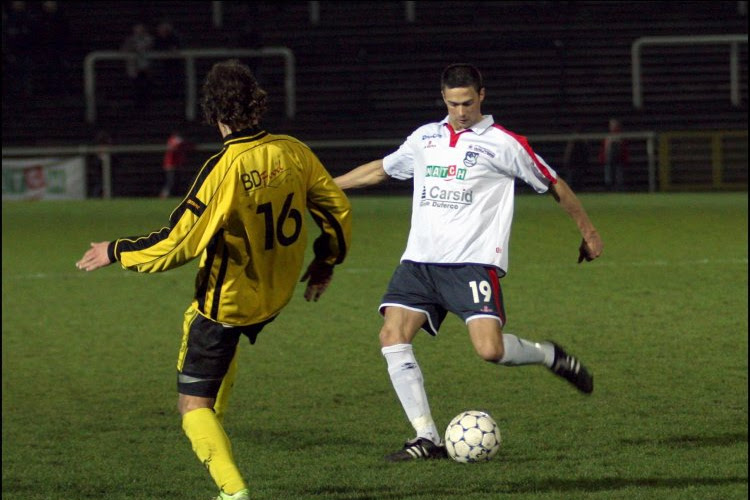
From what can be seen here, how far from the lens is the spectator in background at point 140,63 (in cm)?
2595

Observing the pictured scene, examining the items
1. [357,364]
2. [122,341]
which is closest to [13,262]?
[122,341]

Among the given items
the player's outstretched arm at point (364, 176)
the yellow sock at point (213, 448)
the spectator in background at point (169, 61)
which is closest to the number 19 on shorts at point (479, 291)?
the player's outstretched arm at point (364, 176)

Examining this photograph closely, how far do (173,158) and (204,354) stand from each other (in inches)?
748

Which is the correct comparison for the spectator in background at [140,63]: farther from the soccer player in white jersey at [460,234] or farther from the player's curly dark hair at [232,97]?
the player's curly dark hair at [232,97]

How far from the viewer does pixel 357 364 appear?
10102mm

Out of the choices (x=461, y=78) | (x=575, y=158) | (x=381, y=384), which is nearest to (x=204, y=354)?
(x=461, y=78)

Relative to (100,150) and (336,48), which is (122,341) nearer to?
(100,150)

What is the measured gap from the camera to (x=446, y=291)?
22.0ft

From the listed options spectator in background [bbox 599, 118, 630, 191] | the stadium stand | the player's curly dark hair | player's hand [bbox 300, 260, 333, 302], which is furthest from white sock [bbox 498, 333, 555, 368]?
the stadium stand

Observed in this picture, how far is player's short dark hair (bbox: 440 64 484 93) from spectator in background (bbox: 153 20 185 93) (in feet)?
67.3

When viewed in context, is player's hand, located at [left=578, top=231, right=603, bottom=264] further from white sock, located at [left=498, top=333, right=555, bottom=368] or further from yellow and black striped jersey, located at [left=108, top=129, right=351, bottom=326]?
yellow and black striped jersey, located at [left=108, top=129, right=351, bottom=326]

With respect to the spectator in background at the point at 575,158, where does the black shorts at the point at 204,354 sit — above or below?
below

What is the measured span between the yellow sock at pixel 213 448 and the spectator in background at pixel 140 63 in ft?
69.0

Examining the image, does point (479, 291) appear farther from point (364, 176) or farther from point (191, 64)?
point (191, 64)
